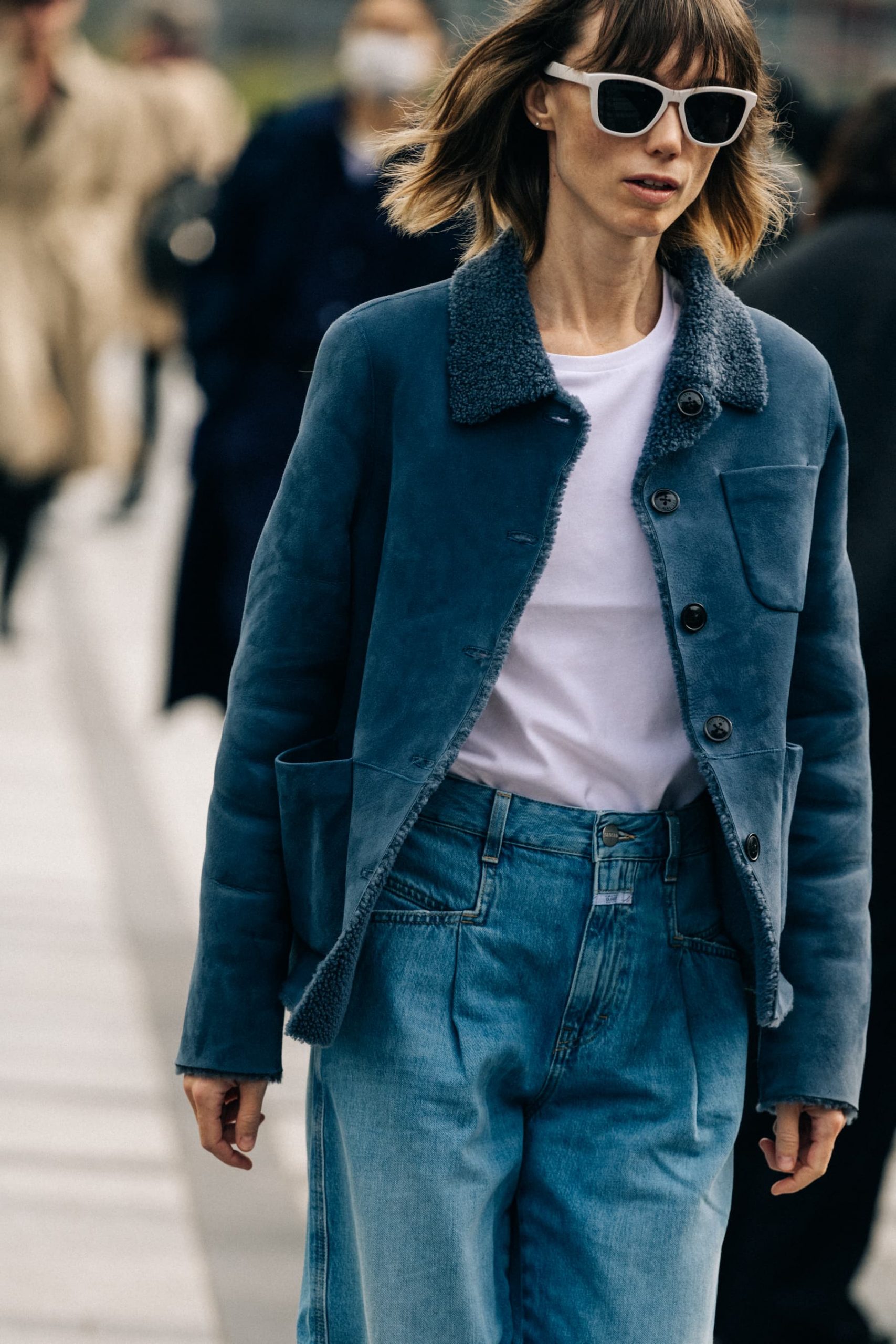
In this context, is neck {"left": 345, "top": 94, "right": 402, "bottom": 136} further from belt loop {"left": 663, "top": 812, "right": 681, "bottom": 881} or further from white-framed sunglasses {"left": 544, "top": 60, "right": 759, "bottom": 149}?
belt loop {"left": 663, "top": 812, "right": 681, "bottom": 881}

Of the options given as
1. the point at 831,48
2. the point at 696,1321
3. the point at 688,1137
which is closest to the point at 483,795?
the point at 688,1137

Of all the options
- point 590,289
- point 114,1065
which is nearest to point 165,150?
point 114,1065

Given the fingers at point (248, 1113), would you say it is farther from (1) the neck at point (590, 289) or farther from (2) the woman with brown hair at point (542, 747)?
(1) the neck at point (590, 289)

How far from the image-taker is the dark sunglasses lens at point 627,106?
2090mm

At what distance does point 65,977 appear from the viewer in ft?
16.4

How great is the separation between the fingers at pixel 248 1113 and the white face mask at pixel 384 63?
11.0ft

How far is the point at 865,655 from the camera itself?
305 cm

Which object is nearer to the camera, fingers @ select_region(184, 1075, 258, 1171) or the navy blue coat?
fingers @ select_region(184, 1075, 258, 1171)

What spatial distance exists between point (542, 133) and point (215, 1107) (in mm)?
1040

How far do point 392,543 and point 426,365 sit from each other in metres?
0.18

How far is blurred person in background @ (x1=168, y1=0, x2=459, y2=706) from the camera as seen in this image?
4.98m

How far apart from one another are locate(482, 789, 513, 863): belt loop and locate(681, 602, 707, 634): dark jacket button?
240mm

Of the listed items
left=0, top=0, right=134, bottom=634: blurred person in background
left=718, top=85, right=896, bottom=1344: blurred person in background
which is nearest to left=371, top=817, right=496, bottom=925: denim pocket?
left=718, top=85, right=896, bottom=1344: blurred person in background

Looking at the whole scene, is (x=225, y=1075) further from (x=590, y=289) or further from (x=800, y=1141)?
(x=590, y=289)
